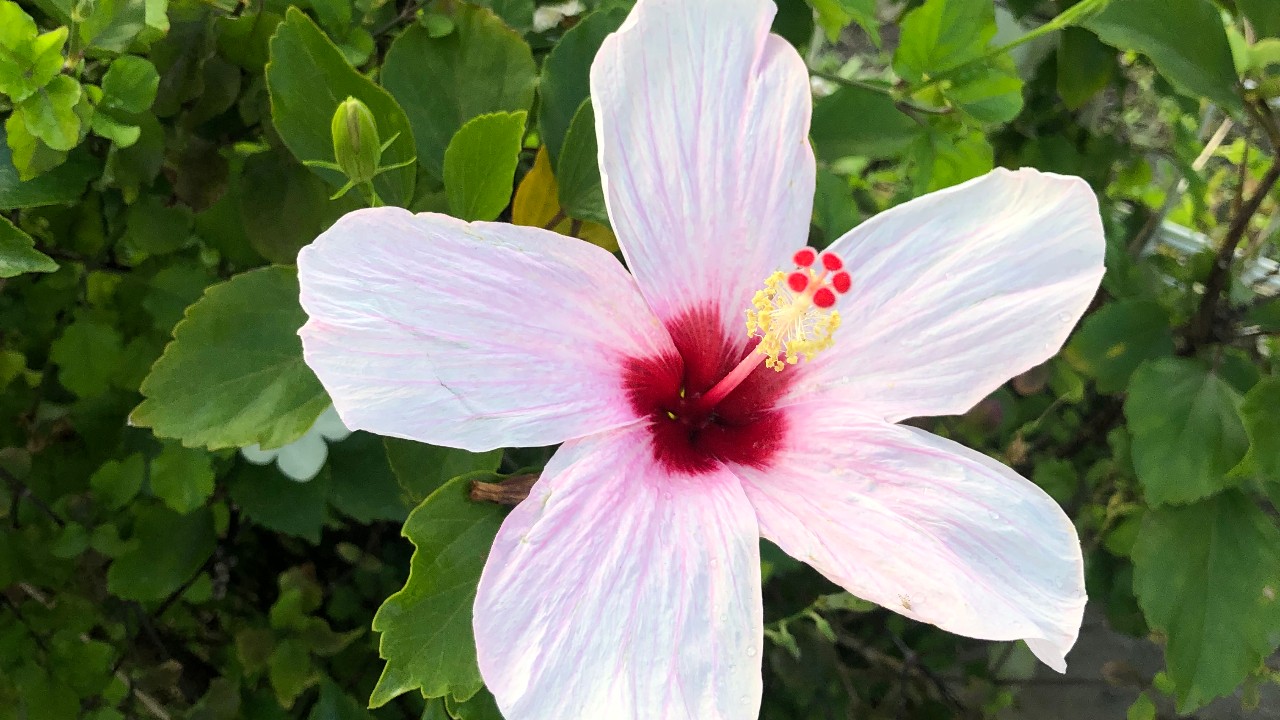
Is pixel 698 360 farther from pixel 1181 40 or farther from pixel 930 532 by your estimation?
pixel 1181 40

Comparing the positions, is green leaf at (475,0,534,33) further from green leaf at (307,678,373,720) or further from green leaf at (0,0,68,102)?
green leaf at (307,678,373,720)

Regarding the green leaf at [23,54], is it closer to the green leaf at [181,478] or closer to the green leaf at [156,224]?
the green leaf at [156,224]

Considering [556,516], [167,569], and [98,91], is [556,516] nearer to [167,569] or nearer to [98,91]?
[98,91]

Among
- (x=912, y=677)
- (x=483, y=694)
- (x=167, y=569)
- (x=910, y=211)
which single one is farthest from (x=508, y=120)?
(x=912, y=677)

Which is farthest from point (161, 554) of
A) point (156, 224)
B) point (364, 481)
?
point (156, 224)

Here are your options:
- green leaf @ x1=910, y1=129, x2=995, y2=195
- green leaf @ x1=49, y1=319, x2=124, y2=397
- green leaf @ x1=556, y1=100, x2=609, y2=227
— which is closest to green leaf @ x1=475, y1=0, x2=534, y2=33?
green leaf @ x1=556, y1=100, x2=609, y2=227

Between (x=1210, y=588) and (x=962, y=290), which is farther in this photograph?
(x=1210, y=588)
